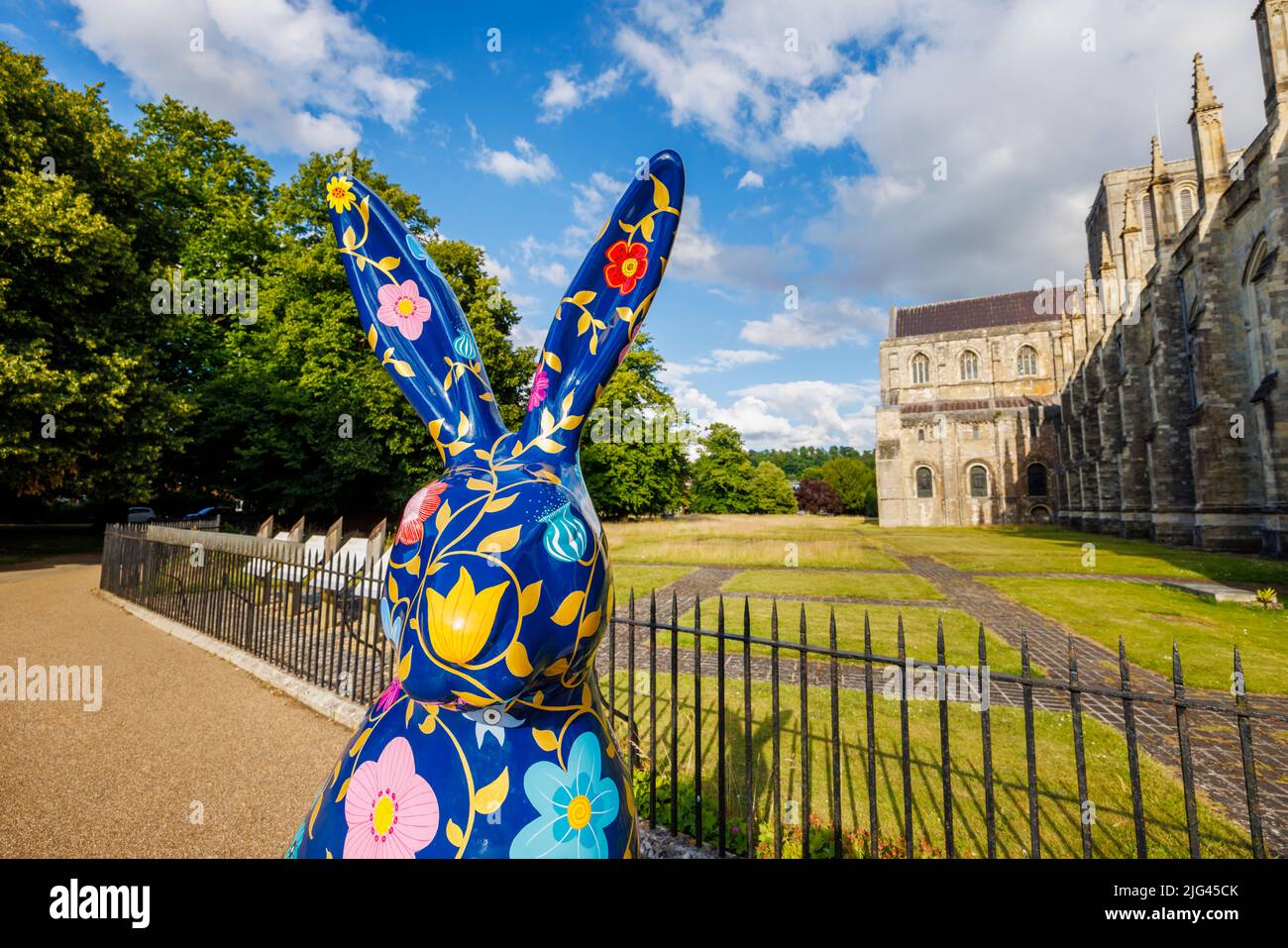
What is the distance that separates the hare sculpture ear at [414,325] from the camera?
161 cm

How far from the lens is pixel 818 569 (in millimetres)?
17281

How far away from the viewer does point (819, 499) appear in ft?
221

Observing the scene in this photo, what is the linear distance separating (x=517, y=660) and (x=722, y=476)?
59.0 meters

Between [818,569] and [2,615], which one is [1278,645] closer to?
[818,569]

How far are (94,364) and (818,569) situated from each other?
20816 mm

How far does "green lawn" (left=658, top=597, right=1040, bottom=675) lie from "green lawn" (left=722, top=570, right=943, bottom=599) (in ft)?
4.18

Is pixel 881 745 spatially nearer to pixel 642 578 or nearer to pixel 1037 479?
pixel 642 578

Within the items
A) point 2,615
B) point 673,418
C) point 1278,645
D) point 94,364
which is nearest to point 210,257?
point 94,364

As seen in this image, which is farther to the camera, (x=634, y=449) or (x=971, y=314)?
(x=971, y=314)

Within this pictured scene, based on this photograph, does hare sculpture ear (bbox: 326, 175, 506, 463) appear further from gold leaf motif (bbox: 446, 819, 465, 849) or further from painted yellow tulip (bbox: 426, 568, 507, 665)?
gold leaf motif (bbox: 446, 819, 465, 849)

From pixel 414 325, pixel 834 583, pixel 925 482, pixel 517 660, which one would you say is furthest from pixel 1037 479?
pixel 517 660

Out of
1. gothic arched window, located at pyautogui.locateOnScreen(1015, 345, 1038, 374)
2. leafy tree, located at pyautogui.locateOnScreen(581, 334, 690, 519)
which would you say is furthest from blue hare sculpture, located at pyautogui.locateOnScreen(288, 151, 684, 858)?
Result: gothic arched window, located at pyautogui.locateOnScreen(1015, 345, 1038, 374)

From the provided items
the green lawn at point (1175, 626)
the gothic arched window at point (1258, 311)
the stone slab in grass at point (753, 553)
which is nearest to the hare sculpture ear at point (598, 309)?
the green lawn at point (1175, 626)

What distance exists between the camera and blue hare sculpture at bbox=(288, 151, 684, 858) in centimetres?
118
